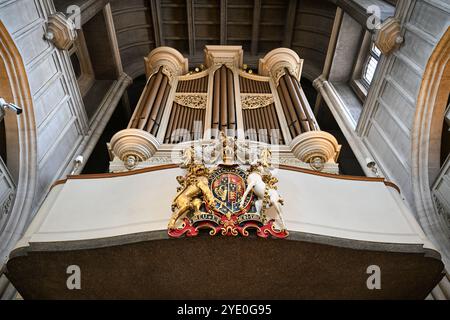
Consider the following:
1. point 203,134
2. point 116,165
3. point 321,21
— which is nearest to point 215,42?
point 321,21

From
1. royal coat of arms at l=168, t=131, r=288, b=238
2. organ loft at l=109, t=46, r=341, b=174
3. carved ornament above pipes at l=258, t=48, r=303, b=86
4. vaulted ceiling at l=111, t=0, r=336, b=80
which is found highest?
vaulted ceiling at l=111, t=0, r=336, b=80

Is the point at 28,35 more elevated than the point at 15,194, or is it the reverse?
the point at 28,35

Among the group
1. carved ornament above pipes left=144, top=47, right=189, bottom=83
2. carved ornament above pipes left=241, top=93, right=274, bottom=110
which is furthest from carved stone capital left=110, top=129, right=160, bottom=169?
carved ornament above pipes left=144, top=47, right=189, bottom=83

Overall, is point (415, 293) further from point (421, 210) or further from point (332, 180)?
point (421, 210)

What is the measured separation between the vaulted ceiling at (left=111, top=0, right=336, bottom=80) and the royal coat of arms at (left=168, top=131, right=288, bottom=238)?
9352mm

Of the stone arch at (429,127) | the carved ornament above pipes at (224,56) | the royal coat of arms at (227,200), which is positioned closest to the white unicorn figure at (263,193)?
the royal coat of arms at (227,200)

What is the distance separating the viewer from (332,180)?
5.00 m

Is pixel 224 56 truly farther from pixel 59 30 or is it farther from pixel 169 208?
pixel 169 208

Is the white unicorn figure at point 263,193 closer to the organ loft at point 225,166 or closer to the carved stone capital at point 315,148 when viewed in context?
the organ loft at point 225,166

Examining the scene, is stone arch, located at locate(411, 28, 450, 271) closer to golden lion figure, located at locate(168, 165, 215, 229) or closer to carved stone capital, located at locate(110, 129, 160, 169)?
golden lion figure, located at locate(168, 165, 215, 229)

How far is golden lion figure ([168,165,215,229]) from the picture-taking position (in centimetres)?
420

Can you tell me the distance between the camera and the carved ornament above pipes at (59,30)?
7.64 metres

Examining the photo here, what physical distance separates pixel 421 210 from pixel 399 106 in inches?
83.7

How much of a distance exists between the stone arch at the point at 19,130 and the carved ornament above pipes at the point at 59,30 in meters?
1.31
